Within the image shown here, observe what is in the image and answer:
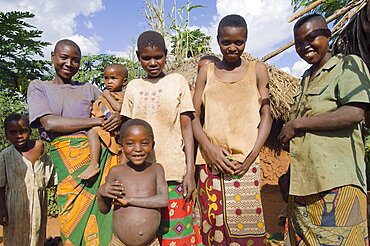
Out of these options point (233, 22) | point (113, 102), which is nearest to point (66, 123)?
point (113, 102)

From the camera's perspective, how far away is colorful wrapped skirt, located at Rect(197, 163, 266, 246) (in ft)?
7.51

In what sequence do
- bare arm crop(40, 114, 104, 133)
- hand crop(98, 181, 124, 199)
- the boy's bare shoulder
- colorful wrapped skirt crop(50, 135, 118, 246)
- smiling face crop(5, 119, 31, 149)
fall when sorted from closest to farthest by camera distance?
hand crop(98, 181, 124, 199)
the boy's bare shoulder
bare arm crop(40, 114, 104, 133)
colorful wrapped skirt crop(50, 135, 118, 246)
smiling face crop(5, 119, 31, 149)

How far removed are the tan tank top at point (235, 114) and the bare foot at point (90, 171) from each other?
0.89 metres

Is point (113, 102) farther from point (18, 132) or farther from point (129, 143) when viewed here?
point (18, 132)

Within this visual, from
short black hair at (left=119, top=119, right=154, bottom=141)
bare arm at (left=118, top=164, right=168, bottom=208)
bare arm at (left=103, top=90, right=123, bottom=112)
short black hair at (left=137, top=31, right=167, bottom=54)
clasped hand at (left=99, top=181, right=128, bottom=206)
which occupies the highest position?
short black hair at (left=137, top=31, right=167, bottom=54)

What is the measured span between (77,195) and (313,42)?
1956 millimetres

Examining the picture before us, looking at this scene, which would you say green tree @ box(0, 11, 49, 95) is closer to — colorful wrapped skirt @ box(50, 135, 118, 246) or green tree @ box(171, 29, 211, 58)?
green tree @ box(171, 29, 211, 58)

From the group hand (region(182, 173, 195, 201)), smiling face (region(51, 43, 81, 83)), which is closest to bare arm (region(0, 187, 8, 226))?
smiling face (region(51, 43, 81, 83))

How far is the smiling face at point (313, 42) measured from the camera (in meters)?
2.04

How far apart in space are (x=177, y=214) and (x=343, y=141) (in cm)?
113

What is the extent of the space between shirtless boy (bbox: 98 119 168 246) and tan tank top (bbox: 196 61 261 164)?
16.9 inches

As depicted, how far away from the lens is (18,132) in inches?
126

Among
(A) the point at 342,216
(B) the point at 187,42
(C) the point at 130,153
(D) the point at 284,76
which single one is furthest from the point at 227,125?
(B) the point at 187,42

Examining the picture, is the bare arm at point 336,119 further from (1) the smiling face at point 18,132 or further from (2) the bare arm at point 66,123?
(1) the smiling face at point 18,132
